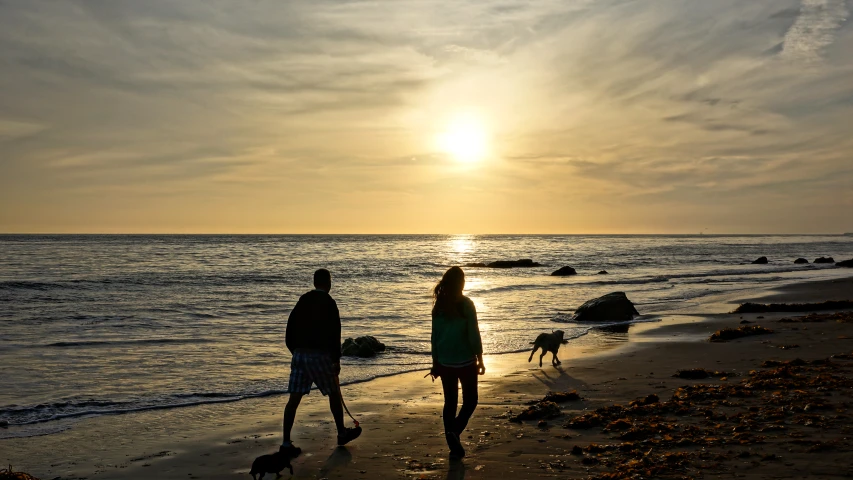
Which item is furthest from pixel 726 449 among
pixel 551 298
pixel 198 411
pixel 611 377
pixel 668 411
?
pixel 551 298

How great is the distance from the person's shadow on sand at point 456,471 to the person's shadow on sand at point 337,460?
3.80 feet

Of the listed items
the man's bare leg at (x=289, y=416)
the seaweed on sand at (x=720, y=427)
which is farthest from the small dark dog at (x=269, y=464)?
the seaweed on sand at (x=720, y=427)

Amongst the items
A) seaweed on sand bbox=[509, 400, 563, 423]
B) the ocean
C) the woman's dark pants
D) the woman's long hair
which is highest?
the woman's long hair

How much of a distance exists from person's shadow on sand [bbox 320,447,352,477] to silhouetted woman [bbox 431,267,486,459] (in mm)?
1128

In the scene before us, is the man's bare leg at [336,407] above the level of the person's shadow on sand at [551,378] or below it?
above

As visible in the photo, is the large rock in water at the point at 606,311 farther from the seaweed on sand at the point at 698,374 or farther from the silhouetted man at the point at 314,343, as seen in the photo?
the silhouetted man at the point at 314,343

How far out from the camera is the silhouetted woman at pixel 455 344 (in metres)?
6.90

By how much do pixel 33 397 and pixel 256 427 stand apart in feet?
14.5

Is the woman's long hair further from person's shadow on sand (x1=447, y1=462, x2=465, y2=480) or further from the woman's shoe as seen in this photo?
person's shadow on sand (x1=447, y1=462, x2=465, y2=480)

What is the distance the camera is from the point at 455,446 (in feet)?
22.5

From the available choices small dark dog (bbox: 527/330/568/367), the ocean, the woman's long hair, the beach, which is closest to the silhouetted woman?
the woman's long hair

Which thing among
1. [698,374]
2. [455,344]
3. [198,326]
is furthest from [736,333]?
[198,326]

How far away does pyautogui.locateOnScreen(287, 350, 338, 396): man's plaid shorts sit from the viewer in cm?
741

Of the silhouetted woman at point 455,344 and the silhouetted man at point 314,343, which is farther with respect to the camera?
the silhouetted man at point 314,343
